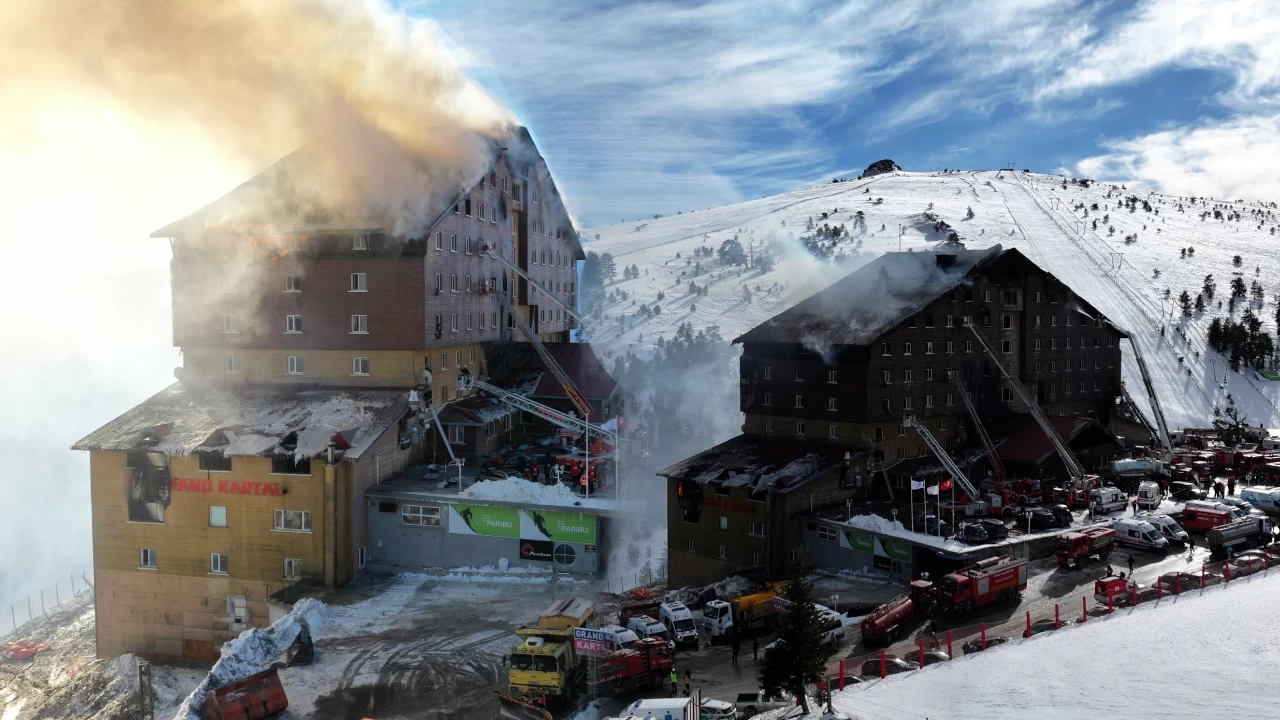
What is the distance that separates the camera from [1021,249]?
132250mm

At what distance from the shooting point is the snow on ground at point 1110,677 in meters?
22.3

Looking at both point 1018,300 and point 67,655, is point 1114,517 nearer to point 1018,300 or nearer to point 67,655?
point 1018,300

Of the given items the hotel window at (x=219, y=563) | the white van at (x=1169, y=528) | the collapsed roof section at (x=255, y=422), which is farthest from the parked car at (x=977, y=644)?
the hotel window at (x=219, y=563)

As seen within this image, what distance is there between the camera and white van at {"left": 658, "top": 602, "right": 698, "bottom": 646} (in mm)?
31656

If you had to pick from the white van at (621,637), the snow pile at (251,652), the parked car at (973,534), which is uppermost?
the parked car at (973,534)

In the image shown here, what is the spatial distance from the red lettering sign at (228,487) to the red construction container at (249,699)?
52.2ft

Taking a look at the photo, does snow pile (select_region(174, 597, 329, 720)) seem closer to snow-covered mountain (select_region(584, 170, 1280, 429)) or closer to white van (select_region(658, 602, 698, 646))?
white van (select_region(658, 602, 698, 646))

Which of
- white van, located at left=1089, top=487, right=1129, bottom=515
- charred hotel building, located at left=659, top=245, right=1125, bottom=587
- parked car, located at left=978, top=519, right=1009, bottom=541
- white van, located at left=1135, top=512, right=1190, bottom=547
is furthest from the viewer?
white van, located at left=1089, top=487, right=1129, bottom=515

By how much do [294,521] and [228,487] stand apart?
12.3 feet

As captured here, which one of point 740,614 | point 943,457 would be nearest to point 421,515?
point 740,614

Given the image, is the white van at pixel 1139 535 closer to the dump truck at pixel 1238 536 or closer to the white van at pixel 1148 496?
the dump truck at pixel 1238 536

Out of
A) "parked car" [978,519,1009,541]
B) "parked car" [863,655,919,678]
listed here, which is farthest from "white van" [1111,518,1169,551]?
"parked car" [863,655,919,678]

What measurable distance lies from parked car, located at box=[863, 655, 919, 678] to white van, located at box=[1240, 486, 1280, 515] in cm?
3019

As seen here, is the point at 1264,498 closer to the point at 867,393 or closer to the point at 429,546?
the point at 867,393
